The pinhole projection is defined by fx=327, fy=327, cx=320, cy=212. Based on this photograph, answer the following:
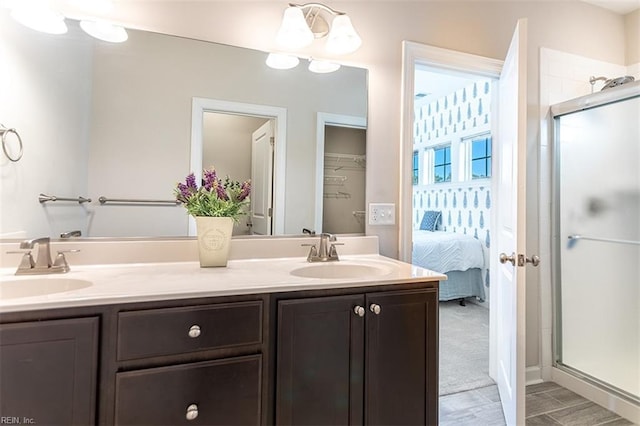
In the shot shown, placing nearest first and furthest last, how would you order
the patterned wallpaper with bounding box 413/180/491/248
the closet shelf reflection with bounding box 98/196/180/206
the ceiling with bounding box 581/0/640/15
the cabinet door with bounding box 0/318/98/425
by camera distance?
1. the cabinet door with bounding box 0/318/98/425
2. the closet shelf reflection with bounding box 98/196/180/206
3. the ceiling with bounding box 581/0/640/15
4. the patterned wallpaper with bounding box 413/180/491/248

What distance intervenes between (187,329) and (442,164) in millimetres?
4761

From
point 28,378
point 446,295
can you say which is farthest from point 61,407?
point 446,295

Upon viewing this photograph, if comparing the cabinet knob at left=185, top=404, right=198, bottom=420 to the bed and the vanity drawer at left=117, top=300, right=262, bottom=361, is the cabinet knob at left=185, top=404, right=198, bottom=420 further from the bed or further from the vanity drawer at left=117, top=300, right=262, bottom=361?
the bed

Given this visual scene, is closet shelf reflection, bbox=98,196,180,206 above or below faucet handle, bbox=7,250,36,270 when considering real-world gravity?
above

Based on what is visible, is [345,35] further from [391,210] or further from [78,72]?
[78,72]

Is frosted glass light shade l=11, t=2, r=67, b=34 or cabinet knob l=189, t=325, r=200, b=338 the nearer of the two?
cabinet knob l=189, t=325, r=200, b=338

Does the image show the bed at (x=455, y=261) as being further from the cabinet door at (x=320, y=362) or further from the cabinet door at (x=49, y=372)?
the cabinet door at (x=49, y=372)

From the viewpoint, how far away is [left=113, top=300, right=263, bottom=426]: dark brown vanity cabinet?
975mm

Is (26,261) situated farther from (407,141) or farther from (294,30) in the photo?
(407,141)

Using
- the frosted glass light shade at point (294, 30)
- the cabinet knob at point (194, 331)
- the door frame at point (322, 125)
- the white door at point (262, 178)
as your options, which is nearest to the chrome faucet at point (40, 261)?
the cabinet knob at point (194, 331)

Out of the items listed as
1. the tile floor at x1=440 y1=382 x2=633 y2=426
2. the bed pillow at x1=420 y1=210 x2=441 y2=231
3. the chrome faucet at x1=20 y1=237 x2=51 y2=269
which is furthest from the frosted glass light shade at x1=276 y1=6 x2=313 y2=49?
the bed pillow at x1=420 y1=210 x2=441 y2=231

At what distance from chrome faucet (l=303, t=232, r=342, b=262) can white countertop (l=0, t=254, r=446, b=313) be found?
0.05m

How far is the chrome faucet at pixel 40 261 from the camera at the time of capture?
4.02 feet

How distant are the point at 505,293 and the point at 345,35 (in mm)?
1677
